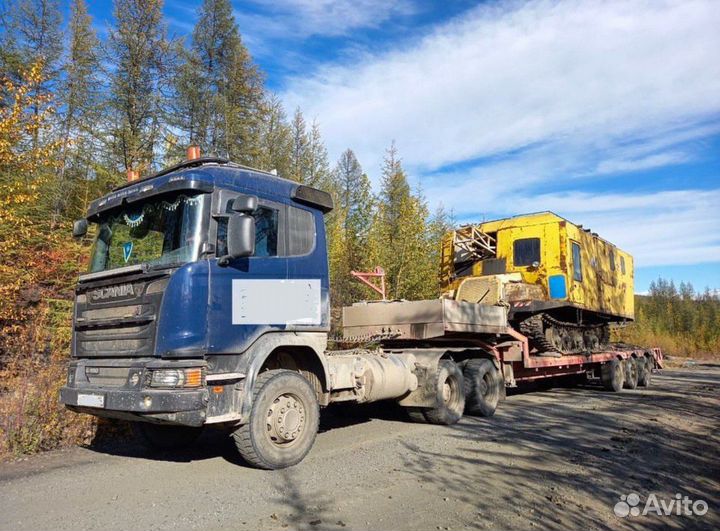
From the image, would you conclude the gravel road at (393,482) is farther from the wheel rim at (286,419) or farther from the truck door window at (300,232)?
the truck door window at (300,232)

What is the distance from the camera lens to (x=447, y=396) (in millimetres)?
8492

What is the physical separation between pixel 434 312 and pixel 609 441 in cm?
295

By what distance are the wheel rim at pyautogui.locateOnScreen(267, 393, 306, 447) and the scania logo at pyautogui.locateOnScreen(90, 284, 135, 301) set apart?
1827 mm

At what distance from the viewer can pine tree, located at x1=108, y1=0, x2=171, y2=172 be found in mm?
16406

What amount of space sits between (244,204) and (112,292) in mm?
1643

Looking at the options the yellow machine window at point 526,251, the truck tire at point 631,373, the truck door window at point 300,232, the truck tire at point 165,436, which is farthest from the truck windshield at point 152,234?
the truck tire at point 631,373

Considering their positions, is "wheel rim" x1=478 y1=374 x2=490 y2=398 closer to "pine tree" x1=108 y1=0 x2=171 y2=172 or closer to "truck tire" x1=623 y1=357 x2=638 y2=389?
"truck tire" x1=623 y1=357 x2=638 y2=389

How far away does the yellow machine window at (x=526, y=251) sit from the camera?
12.1 metres

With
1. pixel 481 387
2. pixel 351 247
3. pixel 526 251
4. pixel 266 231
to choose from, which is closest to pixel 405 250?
pixel 351 247

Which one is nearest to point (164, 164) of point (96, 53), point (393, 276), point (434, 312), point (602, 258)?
point (96, 53)

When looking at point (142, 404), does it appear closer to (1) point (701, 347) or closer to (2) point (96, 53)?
(2) point (96, 53)

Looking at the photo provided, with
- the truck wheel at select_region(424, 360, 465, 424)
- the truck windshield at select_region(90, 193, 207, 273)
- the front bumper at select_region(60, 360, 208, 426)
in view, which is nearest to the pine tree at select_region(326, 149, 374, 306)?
the truck wheel at select_region(424, 360, 465, 424)

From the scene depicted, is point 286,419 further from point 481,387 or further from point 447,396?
point 481,387

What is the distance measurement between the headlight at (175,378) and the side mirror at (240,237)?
1.09 m
